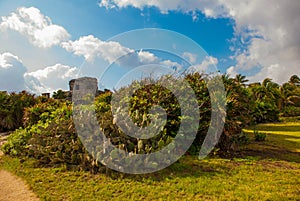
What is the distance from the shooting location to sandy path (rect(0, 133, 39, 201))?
4.75m

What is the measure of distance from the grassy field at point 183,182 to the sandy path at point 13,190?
0.14 m

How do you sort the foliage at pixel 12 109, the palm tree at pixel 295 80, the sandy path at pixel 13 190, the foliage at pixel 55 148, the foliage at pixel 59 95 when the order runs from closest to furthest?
the sandy path at pixel 13 190 < the foliage at pixel 55 148 < the foliage at pixel 12 109 < the foliage at pixel 59 95 < the palm tree at pixel 295 80

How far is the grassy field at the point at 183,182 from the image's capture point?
4.60m

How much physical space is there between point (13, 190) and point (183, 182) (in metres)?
3.60

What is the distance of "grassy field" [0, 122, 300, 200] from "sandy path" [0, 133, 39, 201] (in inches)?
5.7

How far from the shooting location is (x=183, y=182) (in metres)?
5.21

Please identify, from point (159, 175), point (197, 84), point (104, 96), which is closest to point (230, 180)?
point (159, 175)

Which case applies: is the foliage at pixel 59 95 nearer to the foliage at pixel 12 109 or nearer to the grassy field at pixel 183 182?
the foliage at pixel 12 109

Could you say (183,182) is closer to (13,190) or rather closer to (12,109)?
(13,190)

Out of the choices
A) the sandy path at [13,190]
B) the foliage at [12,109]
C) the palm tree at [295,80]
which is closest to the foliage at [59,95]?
the foliage at [12,109]

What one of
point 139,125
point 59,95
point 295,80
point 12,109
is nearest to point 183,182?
point 139,125

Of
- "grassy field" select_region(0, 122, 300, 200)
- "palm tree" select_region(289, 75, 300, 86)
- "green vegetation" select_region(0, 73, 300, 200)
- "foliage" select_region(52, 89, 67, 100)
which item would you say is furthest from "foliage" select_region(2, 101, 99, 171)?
"palm tree" select_region(289, 75, 300, 86)

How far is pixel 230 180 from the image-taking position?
17.5 ft

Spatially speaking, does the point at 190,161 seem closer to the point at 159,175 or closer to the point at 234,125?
the point at 159,175
